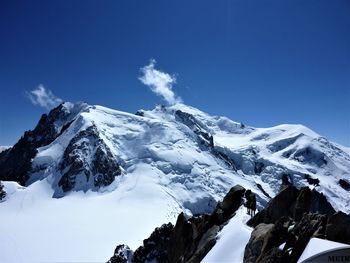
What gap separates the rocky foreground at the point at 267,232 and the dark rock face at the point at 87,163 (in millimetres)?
83278

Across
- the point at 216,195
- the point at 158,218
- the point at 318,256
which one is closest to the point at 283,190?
the point at 318,256

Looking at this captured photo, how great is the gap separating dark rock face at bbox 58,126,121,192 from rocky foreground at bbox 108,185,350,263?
83.3 m

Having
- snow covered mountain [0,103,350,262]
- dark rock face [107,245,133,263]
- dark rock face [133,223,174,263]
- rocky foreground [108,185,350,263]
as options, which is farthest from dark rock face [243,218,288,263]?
snow covered mountain [0,103,350,262]

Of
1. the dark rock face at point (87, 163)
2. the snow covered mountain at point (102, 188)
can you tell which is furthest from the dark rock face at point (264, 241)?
the dark rock face at point (87, 163)

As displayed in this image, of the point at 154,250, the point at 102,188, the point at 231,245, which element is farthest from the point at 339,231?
the point at 102,188

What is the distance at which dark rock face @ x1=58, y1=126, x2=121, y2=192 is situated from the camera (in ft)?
484

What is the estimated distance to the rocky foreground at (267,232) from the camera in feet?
83.0

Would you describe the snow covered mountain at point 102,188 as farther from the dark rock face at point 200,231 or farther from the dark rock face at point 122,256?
the dark rock face at point 200,231

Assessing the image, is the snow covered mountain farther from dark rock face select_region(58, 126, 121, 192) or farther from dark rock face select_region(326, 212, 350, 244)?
dark rock face select_region(326, 212, 350, 244)

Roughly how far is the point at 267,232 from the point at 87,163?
13434 cm

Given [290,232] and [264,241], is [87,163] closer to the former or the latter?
[264,241]

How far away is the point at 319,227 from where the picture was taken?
2614 centimetres

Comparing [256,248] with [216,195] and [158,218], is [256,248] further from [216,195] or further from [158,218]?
[216,195]

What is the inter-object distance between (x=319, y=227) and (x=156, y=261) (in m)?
45.4
